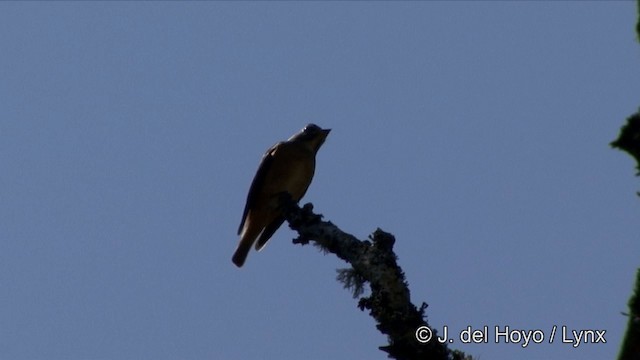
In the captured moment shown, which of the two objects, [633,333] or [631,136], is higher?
[631,136]

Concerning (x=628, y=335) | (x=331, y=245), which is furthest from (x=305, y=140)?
(x=628, y=335)

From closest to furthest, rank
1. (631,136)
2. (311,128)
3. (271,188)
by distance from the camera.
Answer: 1. (631,136)
2. (271,188)
3. (311,128)

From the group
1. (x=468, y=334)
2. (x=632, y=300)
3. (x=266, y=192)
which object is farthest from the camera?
(x=266, y=192)

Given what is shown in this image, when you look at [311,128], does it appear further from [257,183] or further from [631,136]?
[631,136]

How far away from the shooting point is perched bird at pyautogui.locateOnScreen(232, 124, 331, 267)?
8539mm

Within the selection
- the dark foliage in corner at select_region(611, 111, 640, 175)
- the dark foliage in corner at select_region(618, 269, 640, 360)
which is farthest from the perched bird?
the dark foliage in corner at select_region(611, 111, 640, 175)

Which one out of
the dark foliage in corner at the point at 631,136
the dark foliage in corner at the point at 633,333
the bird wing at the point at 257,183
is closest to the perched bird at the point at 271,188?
the bird wing at the point at 257,183

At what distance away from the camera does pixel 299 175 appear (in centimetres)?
866

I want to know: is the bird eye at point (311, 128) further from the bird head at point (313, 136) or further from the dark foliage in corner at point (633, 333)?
the dark foliage in corner at point (633, 333)

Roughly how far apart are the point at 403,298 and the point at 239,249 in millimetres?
4961

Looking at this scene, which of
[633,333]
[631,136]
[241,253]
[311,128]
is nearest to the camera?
[631,136]

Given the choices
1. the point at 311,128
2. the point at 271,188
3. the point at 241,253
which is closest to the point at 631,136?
the point at 271,188

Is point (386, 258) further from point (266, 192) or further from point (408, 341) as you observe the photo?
point (266, 192)

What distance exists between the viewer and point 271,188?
28.1ft
